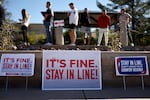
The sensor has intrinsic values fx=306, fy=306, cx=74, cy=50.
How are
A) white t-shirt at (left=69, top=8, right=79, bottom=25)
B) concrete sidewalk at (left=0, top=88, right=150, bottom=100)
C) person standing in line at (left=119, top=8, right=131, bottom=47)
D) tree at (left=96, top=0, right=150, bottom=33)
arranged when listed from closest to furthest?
concrete sidewalk at (left=0, top=88, right=150, bottom=100) → white t-shirt at (left=69, top=8, right=79, bottom=25) → person standing in line at (left=119, top=8, right=131, bottom=47) → tree at (left=96, top=0, right=150, bottom=33)

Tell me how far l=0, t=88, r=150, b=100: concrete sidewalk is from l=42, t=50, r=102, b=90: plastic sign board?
0.89 ft

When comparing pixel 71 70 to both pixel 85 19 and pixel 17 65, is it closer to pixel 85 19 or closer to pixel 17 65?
pixel 17 65

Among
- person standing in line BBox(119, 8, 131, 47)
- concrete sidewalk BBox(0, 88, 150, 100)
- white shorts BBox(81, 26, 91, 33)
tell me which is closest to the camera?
concrete sidewalk BBox(0, 88, 150, 100)

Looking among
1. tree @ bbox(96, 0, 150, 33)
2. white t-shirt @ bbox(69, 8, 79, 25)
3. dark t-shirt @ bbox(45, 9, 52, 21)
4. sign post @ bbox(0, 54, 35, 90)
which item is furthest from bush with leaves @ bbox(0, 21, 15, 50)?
tree @ bbox(96, 0, 150, 33)

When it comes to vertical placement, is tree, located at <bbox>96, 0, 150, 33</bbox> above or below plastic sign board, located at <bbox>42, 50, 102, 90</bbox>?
above

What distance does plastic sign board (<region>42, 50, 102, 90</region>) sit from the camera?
8047 mm

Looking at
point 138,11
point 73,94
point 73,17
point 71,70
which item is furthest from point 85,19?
point 138,11

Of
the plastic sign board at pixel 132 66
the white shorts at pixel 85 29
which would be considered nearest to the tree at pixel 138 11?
the white shorts at pixel 85 29

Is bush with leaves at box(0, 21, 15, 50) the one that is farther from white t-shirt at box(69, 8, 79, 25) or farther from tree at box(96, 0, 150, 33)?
tree at box(96, 0, 150, 33)

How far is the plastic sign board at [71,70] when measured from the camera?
8.05m

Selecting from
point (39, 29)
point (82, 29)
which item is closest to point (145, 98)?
point (82, 29)

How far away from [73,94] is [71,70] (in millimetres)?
962

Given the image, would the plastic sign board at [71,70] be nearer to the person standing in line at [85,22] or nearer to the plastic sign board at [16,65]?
the plastic sign board at [16,65]

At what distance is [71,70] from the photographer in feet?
26.8
